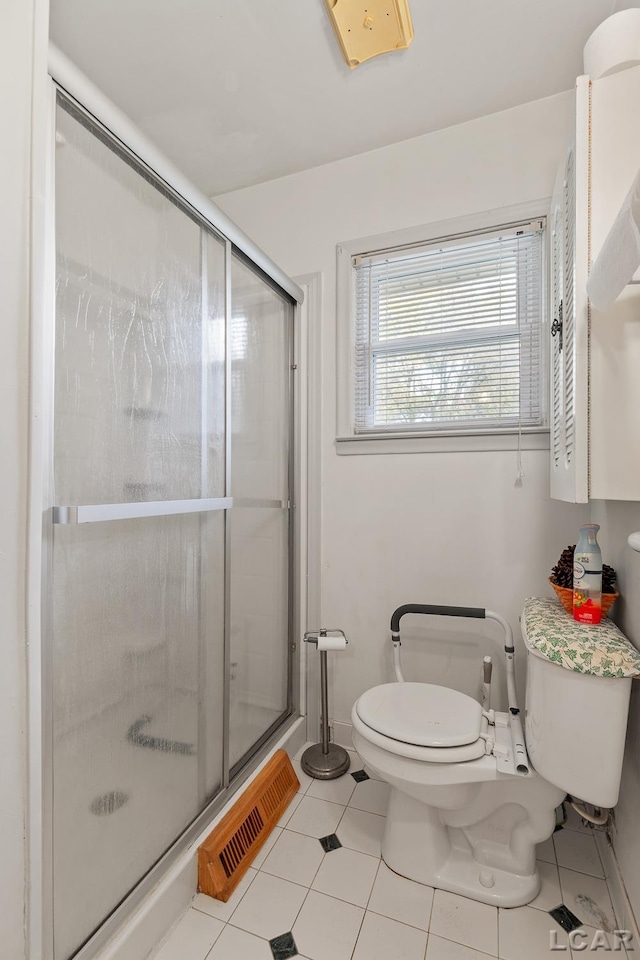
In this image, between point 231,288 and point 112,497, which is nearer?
point 112,497

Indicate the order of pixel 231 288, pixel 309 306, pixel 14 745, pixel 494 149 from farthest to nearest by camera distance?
pixel 309 306
pixel 494 149
pixel 231 288
pixel 14 745

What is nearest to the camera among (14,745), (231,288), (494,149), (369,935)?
(14,745)

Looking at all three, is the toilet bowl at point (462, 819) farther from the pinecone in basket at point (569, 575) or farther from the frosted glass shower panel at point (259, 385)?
the frosted glass shower panel at point (259, 385)

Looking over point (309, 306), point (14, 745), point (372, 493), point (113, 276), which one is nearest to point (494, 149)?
point (309, 306)

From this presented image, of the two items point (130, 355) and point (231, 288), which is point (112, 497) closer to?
point (130, 355)

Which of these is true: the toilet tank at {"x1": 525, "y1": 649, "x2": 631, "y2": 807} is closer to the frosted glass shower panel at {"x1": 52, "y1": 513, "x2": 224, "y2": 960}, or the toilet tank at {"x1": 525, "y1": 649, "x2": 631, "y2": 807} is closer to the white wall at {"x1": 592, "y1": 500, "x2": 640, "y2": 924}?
the white wall at {"x1": 592, "y1": 500, "x2": 640, "y2": 924}

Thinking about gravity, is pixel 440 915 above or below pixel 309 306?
below

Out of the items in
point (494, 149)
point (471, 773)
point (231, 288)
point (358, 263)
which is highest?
point (494, 149)

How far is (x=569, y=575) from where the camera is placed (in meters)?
1.45

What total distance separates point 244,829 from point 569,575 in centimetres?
121

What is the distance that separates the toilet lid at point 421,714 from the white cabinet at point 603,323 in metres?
0.70

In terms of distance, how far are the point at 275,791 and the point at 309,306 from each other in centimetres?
183

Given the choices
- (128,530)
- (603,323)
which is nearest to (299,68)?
(603,323)

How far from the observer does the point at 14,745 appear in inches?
32.2
